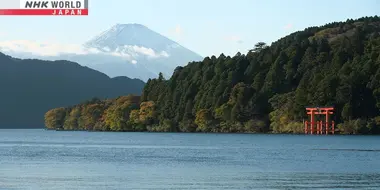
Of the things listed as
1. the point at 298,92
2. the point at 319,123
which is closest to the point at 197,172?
the point at 319,123

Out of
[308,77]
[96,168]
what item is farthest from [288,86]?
[96,168]

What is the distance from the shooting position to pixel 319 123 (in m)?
165

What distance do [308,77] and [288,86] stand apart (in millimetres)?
8470

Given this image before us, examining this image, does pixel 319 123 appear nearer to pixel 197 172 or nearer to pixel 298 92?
pixel 298 92

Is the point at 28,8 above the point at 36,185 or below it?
above

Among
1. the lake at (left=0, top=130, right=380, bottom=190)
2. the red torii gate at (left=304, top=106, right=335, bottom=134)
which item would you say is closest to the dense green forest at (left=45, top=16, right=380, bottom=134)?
the red torii gate at (left=304, top=106, right=335, bottom=134)

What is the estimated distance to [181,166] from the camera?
219 feet

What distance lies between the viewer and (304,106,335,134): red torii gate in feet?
527

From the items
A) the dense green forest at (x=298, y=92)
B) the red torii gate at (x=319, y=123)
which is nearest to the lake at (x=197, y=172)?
the dense green forest at (x=298, y=92)

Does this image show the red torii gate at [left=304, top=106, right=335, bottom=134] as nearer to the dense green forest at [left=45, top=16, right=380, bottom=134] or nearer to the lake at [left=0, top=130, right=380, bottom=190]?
the dense green forest at [left=45, top=16, right=380, bottom=134]

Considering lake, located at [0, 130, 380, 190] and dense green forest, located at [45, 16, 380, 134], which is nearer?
lake, located at [0, 130, 380, 190]

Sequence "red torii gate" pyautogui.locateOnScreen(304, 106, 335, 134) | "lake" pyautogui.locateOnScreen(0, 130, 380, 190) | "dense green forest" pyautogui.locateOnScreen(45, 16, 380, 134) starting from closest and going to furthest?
"lake" pyautogui.locateOnScreen(0, 130, 380, 190), "dense green forest" pyautogui.locateOnScreen(45, 16, 380, 134), "red torii gate" pyautogui.locateOnScreen(304, 106, 335, 134)

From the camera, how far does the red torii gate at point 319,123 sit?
6319 inches

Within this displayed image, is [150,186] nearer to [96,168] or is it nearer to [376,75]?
[96,168]
